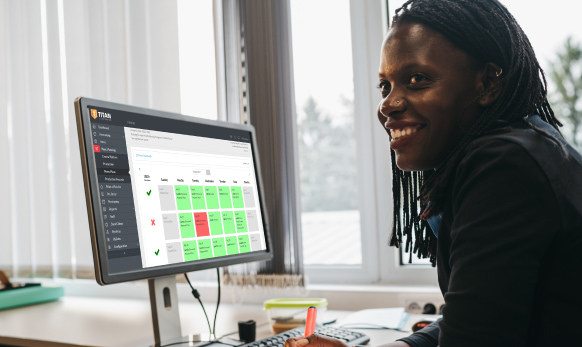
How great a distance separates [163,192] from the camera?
1.14 metres

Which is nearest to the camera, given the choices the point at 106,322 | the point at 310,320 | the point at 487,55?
the point at 487,55

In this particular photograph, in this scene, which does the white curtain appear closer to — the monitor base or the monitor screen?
the monitor screen

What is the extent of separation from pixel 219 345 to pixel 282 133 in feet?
2.79

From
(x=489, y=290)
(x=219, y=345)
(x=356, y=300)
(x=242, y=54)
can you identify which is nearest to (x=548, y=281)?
(x=489, y=290)

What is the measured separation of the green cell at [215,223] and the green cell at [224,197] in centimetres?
3

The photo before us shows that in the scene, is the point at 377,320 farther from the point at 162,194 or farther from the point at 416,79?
the point at 416,79

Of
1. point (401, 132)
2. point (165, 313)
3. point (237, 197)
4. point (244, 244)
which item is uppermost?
point (401, 132)

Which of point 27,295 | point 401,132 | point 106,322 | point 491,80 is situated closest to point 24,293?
point 27,295

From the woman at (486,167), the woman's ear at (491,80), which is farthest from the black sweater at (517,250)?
the woman's ear at (491,80)

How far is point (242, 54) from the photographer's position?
1.94 m

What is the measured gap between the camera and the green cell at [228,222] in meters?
1.29

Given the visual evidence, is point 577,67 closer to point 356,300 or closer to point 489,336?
point 356,300

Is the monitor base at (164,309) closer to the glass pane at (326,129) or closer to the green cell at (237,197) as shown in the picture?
the green cell at (237,197)

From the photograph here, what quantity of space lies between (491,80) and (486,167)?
0.18 meters
